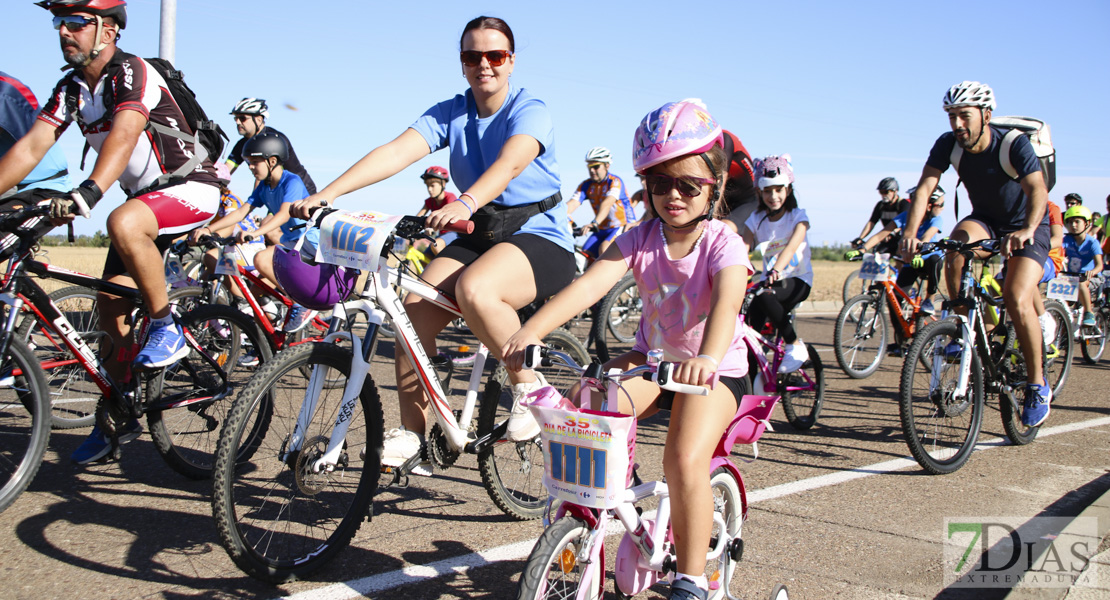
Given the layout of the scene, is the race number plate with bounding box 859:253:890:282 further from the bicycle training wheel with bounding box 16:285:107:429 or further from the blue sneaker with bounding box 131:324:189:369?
the bicycle training wheel with bounding box 16:285:107:429

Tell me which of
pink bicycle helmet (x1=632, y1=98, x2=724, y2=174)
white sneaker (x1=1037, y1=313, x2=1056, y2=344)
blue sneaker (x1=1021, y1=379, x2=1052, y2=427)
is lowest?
blue sneaker (x1=1021, y1=379, x2=1052, y2=427)

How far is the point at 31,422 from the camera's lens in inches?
142

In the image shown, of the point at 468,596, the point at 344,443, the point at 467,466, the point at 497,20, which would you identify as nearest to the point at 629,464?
the point at 468,596

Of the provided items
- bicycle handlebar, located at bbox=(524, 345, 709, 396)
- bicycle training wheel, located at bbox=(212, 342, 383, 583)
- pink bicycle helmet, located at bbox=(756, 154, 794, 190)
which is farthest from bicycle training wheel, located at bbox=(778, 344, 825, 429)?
bicycle handlebar, located at bbox=(524, 345, 709, 396)

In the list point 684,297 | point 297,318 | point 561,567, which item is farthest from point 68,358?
point 684,297

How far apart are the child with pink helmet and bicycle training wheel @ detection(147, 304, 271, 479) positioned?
2325 mm

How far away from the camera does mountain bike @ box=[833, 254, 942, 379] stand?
8508 mm

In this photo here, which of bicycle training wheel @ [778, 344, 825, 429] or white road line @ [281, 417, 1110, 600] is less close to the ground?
bicycle training wheel @ [778, 344, 825, 429]

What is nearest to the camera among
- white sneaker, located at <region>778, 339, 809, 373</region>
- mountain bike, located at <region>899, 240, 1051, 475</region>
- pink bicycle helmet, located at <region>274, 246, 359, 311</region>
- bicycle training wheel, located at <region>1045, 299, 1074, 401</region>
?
pink bicycle helmet, located at <region>274, 246, 359, 311</region>

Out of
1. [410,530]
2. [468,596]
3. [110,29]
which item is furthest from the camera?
[110,29]

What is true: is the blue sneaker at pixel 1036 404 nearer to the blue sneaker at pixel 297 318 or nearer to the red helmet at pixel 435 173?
the blue sneaker at pixel 297 318

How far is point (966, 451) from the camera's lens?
5043mm

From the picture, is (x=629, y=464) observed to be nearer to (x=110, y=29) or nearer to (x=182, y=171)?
(x=182, y=171)

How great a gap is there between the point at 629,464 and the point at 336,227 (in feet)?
4.99
